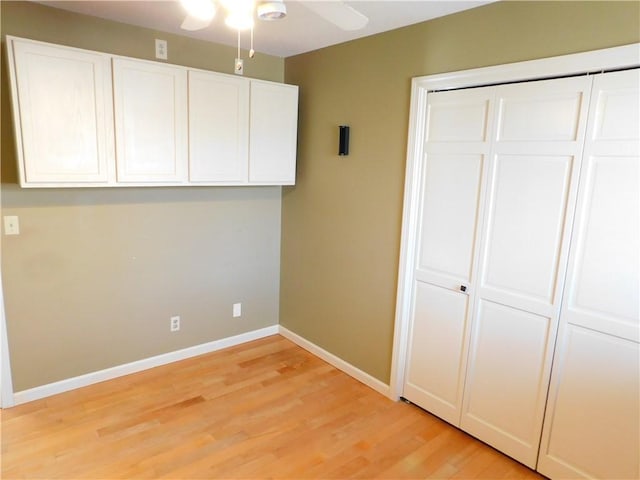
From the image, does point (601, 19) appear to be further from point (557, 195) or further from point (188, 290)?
point (188, 290)

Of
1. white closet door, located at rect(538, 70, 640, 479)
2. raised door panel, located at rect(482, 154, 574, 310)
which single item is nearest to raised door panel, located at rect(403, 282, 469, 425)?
raised door panel, located at rect(482, 154, 574, 310)

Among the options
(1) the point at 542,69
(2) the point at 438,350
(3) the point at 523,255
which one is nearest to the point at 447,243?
(3) the point at 523,255

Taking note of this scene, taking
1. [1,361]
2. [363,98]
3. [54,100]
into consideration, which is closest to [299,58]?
[363,98]

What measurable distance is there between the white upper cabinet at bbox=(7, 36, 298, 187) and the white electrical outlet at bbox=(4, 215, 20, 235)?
38 cm

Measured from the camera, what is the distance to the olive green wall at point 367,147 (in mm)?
2031

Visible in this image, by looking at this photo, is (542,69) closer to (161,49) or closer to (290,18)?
A: (290,18)

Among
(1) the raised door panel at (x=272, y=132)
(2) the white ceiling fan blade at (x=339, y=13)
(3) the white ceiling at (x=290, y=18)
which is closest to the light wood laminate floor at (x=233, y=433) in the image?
(1) the raised door panel at (x=272, y=132)

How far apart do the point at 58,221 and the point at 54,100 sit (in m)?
0.78

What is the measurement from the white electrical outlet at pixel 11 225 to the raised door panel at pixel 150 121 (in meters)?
0.65

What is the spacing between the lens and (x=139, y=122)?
2578 mm

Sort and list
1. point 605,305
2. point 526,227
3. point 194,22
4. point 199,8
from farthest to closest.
Answer: 1. point 526,227
2. point 605,305
3. point 194,22
4. point 199,8

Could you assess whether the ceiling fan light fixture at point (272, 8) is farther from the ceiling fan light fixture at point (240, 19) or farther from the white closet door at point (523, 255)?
the white closet door at point (523, 255)

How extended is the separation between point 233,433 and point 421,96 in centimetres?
235

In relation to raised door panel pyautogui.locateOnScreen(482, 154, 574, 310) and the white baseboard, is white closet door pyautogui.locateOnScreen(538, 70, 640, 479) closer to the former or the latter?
raised door panel pyautogui.locateOnScreen(482, 154, 574, 310)
